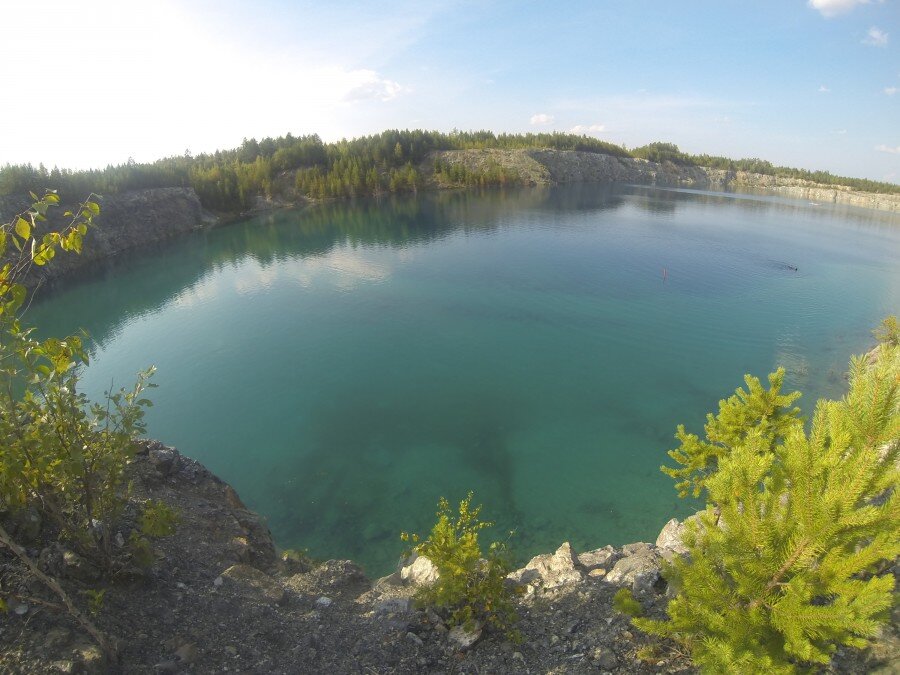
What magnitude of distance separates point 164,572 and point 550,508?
14689 millimetres

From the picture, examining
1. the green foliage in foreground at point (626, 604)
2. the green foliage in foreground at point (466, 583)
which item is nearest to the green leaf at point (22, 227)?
the green foliage in foreground at point (466, 583)

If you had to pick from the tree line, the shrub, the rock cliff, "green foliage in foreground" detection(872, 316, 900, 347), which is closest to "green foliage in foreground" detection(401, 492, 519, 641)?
the shrub

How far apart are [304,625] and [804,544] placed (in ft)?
31.3

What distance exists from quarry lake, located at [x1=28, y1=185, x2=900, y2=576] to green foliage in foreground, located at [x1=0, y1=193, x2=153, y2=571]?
411 inches

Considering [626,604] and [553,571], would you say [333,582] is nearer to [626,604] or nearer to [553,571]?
[553,571]

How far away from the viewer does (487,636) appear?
961 centimetres

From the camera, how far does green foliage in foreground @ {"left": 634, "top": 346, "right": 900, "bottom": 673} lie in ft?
16.4

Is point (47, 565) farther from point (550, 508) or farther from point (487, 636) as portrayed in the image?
point (550, 508)

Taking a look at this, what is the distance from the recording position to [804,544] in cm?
544

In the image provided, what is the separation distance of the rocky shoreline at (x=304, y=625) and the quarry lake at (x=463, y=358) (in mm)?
5995

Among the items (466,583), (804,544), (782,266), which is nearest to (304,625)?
(466,583)

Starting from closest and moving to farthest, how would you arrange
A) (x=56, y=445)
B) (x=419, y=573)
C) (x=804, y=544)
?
(x=804, y=544), (x=56, y=445), (x=419, y=573)

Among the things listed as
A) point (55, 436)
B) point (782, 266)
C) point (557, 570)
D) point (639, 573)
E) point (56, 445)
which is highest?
point (782, 266)

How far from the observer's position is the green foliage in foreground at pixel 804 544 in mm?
5008
